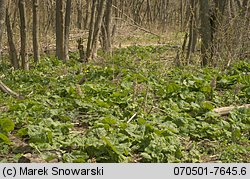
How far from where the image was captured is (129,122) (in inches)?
202

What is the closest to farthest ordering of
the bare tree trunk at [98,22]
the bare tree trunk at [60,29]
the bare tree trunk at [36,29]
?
1. the bare tree trunk at [36,29]
2. the bare tree trunk at [60,29]
3. the bare tree trunk at [98,22]

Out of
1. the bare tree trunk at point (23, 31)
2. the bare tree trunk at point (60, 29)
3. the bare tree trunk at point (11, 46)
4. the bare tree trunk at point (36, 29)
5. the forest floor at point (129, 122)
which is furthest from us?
the bare tree trunk at point (60, 29)

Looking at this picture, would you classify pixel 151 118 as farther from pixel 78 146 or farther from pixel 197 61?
pixel 197 61

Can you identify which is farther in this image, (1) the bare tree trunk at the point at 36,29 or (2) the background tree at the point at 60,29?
(2) the background tree at the point at 60,29

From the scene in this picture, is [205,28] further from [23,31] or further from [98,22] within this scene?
[23,31]

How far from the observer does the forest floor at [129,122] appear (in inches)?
163

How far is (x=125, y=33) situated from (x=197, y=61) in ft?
44.5

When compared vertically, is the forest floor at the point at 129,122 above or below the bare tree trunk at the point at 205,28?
below

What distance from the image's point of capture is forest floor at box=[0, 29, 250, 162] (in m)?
4.14

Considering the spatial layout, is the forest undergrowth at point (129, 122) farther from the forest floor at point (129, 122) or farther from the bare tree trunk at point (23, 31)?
the bare tree trunk at point (23, 31)

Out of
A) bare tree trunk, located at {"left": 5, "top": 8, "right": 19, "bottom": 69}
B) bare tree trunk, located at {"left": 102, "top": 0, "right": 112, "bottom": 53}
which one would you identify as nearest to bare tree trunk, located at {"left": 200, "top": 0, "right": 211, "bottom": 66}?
bare tree trunk, located at {"left": 102, "top": 0, "right": 112, "bottom": 53}

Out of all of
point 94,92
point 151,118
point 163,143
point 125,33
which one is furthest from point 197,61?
point 125,33

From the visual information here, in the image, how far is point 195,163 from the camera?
4090 millimetres

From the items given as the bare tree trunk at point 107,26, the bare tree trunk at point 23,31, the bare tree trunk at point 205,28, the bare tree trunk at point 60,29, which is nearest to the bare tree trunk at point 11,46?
the bare tree trunk at point 23,31
